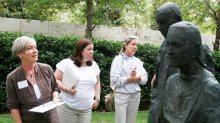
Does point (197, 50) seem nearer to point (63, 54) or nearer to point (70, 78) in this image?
point (70, 78)

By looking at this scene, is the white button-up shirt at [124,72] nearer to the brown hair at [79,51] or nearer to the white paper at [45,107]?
the brown hair at [79,51]

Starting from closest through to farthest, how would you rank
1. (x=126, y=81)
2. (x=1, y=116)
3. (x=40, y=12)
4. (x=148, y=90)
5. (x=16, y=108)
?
(x=16, y=108), (x=126, y=81), (x=1, y=116), (x=148, y=90), (x=40, y=12)

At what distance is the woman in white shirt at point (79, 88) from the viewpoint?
6020 millimetres

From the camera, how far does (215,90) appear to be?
96.9 inches

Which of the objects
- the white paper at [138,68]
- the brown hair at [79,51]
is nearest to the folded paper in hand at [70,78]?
the brown hair at [79,51]

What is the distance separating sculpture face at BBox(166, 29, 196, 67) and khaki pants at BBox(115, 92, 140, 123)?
4882 mm

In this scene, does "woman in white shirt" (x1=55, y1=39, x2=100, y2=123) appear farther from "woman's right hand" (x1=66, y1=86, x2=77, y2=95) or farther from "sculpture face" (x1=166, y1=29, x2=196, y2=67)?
"sculpture face" (x1=166, y1=29, x2=196, y2=67)

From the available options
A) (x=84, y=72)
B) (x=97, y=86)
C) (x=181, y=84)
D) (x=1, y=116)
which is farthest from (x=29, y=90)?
(x=1, y=116)

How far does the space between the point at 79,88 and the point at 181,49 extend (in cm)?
375

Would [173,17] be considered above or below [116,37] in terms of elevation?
above

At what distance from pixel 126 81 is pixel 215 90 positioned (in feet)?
15.8

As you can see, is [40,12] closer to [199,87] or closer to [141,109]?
[141,109]

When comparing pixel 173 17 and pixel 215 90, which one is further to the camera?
pixel 173 17

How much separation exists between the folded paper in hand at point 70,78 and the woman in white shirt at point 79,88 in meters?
0.07
